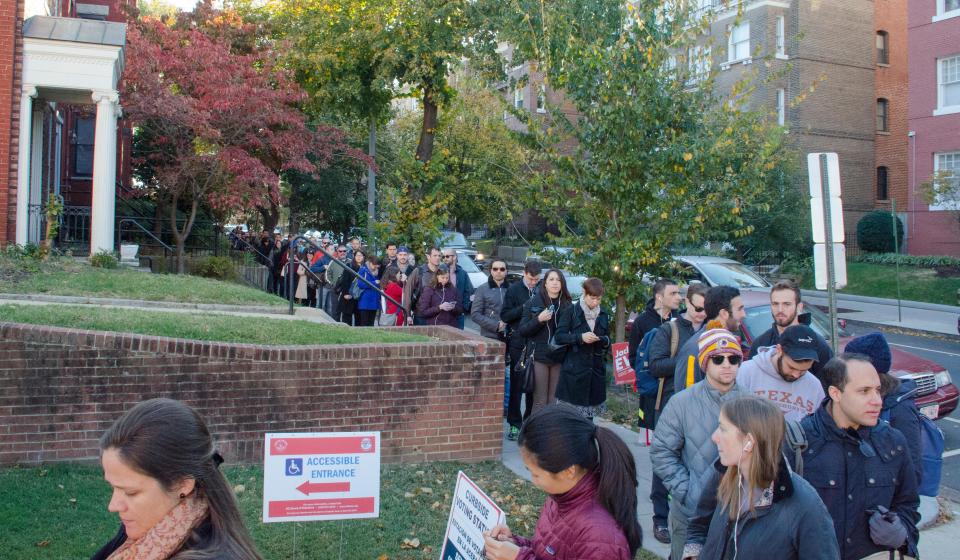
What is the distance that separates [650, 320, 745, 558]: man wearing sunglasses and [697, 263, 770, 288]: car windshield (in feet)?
35.6

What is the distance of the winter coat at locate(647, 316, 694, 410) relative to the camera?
6875 mm

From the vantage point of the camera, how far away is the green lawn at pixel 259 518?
19.3ft

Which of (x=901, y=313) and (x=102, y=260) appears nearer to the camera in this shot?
(x=102, y=260)

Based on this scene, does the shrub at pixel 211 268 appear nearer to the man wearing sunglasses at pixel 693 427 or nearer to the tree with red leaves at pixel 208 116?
the tree with red leaves at pixel 208 116

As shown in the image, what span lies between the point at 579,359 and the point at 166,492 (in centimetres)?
650

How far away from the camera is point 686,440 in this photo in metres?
4.94

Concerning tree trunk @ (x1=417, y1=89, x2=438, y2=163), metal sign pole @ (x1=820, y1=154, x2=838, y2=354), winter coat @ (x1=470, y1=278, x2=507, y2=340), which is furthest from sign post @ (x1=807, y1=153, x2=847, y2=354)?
tree trunk @ (x1=417, y1=89, x2=438, y2=163)

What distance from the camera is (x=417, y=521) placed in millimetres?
6789

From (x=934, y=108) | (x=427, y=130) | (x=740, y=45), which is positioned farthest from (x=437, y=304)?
(x=740, y=45)

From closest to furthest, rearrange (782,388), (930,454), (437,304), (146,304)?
(930,454) → (782,388) → (146,304) → (437,304)

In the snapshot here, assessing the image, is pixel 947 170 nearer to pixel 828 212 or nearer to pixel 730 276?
pixel 730 276

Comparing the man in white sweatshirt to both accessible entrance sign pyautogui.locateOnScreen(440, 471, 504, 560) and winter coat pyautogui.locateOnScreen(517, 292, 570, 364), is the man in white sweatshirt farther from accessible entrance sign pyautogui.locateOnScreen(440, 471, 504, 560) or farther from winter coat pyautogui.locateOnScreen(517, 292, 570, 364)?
winter coat pyautogui.locateOnScreen(517, 292, 570, 364)

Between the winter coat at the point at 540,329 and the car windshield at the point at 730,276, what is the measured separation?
7.10 metres

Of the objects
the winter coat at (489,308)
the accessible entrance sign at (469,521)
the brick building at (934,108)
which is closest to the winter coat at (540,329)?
the winter coat at (489,308)
